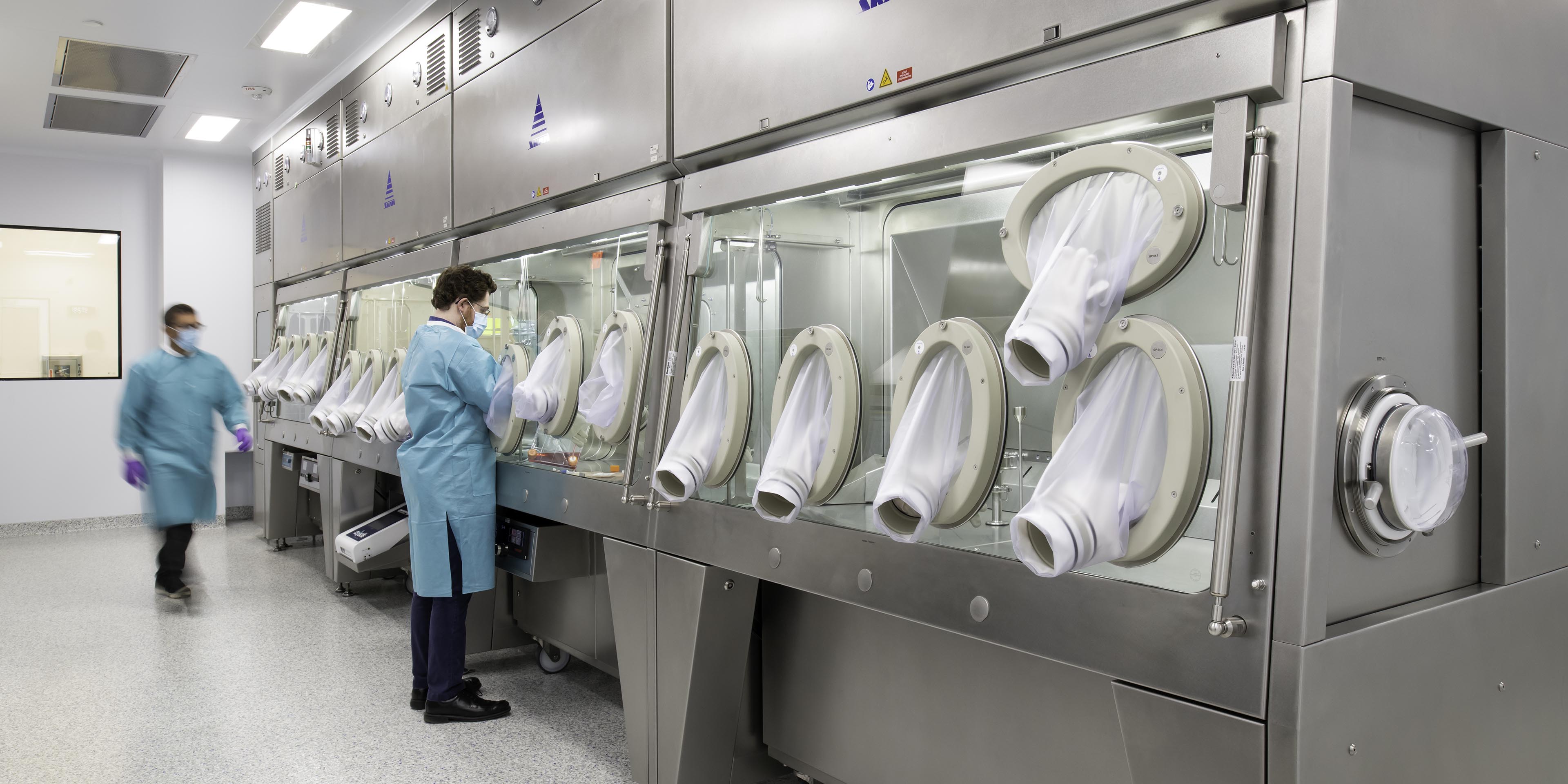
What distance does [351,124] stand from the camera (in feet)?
17.3

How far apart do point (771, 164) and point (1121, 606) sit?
1309mm

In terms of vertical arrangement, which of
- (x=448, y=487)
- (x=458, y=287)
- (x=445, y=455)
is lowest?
(x=448, y=487)

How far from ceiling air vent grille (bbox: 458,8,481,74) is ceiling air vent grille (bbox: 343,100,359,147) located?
1495 millimetres

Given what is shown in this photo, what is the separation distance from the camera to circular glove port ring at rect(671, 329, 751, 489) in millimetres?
2346

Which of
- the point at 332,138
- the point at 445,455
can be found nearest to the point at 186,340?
the point at 332,138

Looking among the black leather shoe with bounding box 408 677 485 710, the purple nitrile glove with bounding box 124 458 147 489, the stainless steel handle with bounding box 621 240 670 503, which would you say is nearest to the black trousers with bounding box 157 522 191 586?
the purple nitrile glove with bounding box 124 458 147 489

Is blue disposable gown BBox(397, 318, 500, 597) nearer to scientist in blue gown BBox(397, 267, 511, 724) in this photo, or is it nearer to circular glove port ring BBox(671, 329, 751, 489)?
scientist in blue gown BBox(397, 267, 511, 724)

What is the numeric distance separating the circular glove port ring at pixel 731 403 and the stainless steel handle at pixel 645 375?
0.84 feet

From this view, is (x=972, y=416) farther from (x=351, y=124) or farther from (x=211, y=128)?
(x=211, y=128)

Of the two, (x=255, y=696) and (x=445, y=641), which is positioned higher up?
(x=445, y=641)

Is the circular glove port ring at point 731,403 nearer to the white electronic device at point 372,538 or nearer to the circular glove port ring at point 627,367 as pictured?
the circular glove port ring at point 627,367

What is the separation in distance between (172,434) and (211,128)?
2910 mm

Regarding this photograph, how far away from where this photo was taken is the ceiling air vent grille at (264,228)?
692cm

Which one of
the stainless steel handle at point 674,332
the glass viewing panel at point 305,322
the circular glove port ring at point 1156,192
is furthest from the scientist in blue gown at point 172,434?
the circular glove port ring at point 1156,192
